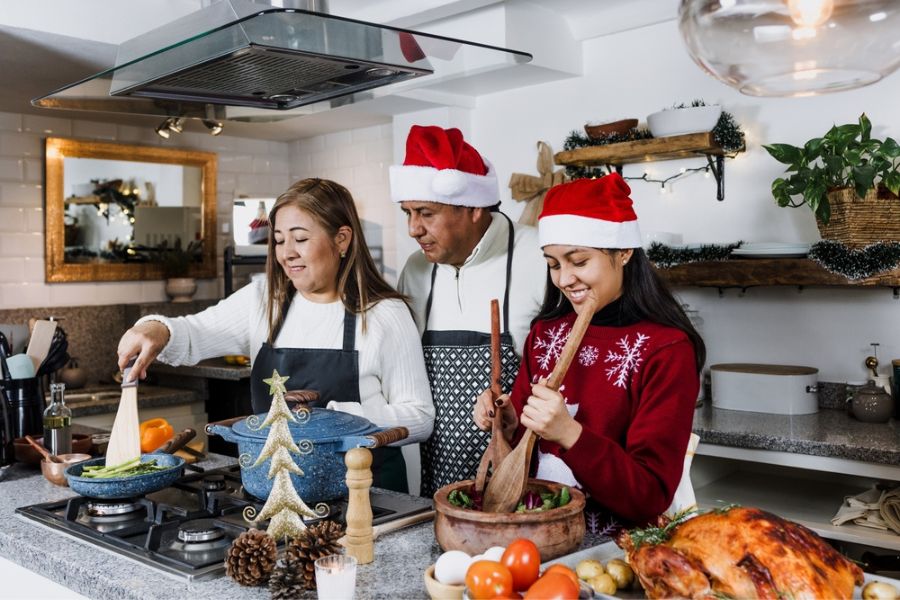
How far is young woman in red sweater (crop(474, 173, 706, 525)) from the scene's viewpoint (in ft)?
5.44

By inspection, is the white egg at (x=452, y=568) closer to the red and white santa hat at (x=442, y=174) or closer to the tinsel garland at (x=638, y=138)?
the red and white santa hat at (x=442, y=174)

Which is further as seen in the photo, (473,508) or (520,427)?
(520,427)

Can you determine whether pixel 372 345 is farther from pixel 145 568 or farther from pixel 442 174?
pixel 145 568

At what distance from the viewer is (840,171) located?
293 cm

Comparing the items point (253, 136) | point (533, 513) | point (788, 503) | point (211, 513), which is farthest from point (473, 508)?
point (253, 136)

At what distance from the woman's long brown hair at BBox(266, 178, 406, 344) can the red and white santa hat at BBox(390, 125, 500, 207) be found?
17 centimetres

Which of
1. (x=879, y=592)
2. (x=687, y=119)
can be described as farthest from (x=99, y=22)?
(x=879, y=592)

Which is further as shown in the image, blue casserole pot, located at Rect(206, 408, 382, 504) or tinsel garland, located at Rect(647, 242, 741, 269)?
tinsel garland, located at Rect(647, 242, 741, 269)

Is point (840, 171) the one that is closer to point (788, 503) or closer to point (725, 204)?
point (725, 204)

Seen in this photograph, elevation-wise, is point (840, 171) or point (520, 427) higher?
point (840, 171)

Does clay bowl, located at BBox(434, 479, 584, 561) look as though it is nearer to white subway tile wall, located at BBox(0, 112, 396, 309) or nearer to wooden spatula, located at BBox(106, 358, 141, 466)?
wooden spatula, located at BBox(106, 358, 141, 466)

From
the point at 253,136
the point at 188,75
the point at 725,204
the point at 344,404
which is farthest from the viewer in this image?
the point at 253,136

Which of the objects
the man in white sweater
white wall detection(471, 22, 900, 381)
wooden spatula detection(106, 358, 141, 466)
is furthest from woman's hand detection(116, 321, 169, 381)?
white wall detection(471, 22, 900, 381)

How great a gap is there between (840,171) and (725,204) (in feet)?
2.10
